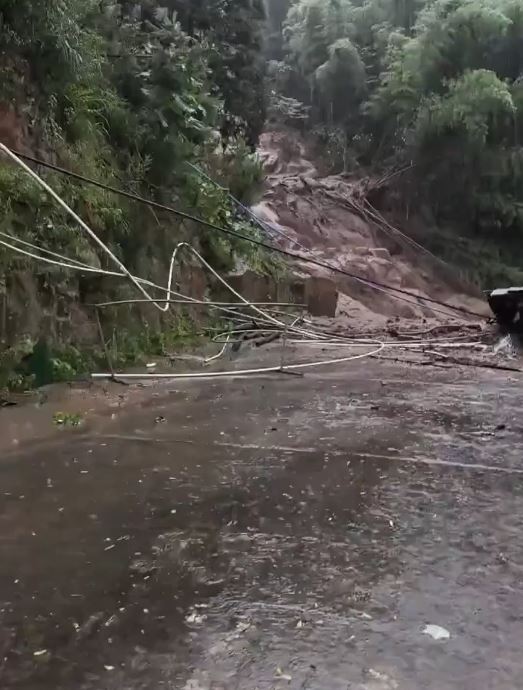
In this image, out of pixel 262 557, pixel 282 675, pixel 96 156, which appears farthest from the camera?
pixel 96 156

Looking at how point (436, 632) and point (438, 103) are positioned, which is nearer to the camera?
point (436, 632)

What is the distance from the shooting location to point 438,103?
656 inches

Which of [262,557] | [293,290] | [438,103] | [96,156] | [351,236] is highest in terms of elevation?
[438,103]

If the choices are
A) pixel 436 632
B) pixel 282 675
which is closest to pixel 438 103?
pixel 436 632

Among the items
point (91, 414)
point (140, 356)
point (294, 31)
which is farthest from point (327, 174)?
point (91, 414)

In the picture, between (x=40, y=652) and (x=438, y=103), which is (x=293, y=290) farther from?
(x=40, y=652)

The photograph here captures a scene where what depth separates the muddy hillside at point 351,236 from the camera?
15.4 m

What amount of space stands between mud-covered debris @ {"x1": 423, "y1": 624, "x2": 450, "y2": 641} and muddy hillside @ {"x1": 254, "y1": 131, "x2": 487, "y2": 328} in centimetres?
1253

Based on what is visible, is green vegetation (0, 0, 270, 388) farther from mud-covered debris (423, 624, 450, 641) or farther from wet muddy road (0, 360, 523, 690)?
mud-covered debris (423, 624, 450, 641)

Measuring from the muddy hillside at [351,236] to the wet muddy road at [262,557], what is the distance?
11055 millimetres

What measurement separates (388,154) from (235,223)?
10176mm

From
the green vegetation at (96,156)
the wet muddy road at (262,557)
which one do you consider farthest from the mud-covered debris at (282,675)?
the green vegetation at (96,156)

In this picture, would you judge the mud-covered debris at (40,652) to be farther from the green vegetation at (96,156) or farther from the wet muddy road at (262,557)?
the green vegetation at (96,156)

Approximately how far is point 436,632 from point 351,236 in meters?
16.2
